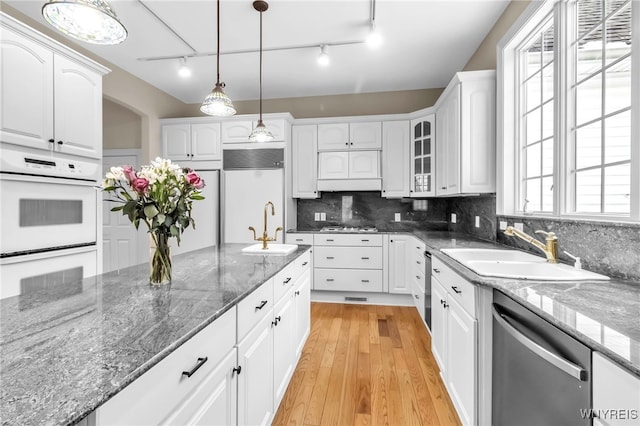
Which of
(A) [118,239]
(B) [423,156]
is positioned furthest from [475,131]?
(A) [118,239]

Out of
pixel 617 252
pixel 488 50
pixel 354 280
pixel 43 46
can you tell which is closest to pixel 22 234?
pixel 43 46

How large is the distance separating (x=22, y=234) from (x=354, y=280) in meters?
3.08

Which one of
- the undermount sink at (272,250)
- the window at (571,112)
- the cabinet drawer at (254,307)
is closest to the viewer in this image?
the cabinet drawer at (254,307)

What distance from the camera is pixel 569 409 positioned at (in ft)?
2.78

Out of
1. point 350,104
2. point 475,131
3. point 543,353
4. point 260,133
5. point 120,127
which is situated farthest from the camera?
point 350,104

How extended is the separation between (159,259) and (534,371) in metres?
1.50

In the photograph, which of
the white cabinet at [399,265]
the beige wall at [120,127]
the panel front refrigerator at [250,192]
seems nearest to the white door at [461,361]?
the white cabinet at [399,265]

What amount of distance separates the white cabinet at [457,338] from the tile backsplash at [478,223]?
623 mm

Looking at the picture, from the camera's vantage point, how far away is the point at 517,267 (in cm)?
173

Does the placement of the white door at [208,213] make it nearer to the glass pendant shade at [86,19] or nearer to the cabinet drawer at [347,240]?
the cabinet drawer at [347,240]

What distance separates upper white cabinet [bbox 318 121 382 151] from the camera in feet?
12.9

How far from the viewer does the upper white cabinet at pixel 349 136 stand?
392 cm

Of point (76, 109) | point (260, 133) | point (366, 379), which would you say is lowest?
point (366, 379)

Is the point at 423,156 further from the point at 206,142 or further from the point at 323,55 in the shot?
the point at 206,142
